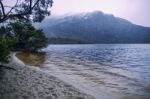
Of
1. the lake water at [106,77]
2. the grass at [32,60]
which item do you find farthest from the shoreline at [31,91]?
the grass at [32,60]

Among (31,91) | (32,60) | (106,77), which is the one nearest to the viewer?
(31,91)

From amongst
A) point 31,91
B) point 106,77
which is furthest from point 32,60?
point 31,91

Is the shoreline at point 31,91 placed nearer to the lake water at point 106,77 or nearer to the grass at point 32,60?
the lake water at point 106,77

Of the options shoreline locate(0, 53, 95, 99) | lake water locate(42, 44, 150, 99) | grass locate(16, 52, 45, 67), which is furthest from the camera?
grass locate(16, 52, 45, 67)

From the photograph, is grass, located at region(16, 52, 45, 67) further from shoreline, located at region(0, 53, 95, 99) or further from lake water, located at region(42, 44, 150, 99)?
shoreline, located at region(0, 53, 95, 99)

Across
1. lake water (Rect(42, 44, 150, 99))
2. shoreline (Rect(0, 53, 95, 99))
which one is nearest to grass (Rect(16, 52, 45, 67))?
lake water (Rect(42, 44, 150, 99))

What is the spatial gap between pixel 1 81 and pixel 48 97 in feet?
18.3

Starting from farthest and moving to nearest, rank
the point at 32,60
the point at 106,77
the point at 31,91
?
the point at 32,60 → the point at 106,77 → the point at 31,91

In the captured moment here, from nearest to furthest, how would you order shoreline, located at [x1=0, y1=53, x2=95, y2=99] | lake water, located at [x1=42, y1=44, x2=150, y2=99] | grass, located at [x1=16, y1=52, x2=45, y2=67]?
1. shoreline, located at [x1=0, y1=53, x2=95, y2=99]
2. lake water, located at [x1=42, y1=44, x2=150, y2=99]
3. grass, located at [x1=16, y1=52, x2=45, y2=67]

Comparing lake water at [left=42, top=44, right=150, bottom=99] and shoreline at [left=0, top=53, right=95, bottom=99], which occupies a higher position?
shoreline at [left=0, top=53, right=95, bottom=99]

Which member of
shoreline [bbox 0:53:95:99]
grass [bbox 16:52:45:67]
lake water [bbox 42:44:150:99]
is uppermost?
shoreline [bbox 0:53:95:99]

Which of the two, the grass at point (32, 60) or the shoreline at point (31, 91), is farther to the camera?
the grass at point (32, 60)

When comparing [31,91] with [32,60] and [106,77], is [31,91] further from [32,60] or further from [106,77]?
[32,60]

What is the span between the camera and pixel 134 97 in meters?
18.2
